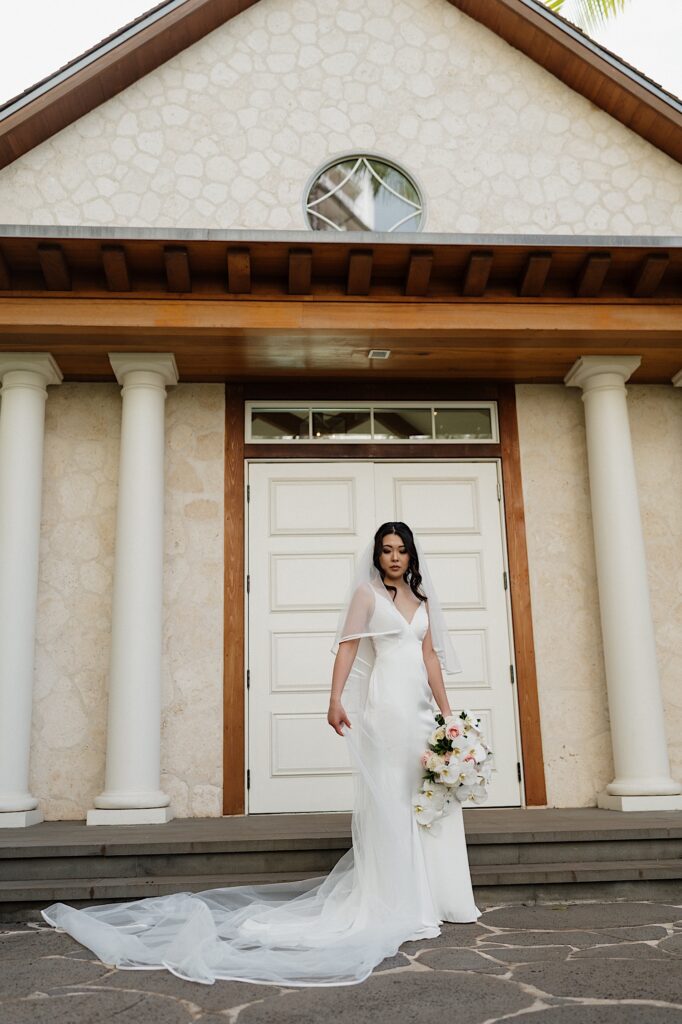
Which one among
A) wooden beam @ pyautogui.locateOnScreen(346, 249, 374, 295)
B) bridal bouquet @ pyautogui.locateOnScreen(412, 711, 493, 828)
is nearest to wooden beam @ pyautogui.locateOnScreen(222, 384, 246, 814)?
wooden beam @ pyautogui.locateOnScreen(346, 249, 374, 295)

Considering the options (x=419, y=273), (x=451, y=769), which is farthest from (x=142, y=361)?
(x=451, y=769)

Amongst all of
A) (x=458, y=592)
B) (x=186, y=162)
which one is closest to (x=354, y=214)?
(x=186, y=162)

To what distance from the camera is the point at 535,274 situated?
651cm

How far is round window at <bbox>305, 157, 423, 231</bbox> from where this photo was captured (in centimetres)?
776

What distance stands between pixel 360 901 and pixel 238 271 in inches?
166

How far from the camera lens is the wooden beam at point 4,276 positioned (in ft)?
20.4

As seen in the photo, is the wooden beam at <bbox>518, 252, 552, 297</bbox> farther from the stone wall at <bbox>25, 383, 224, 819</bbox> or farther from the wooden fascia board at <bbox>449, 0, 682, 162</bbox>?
the stone wall at <bbox>25, 383, 224, 819</bbox>

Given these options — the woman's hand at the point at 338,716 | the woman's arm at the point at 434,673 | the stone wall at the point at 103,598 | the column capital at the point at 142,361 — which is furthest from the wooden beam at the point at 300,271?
the woman's hand at the point at 338,716

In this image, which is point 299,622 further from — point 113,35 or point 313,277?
point 113,35

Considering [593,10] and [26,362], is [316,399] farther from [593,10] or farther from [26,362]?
[593,10]

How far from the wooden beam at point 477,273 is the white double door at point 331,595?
62.6 inches

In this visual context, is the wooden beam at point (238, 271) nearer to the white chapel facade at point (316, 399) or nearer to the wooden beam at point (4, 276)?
the white chapel facade at point (316, 399)

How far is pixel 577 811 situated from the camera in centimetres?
663

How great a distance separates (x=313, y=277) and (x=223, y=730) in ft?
11.5
